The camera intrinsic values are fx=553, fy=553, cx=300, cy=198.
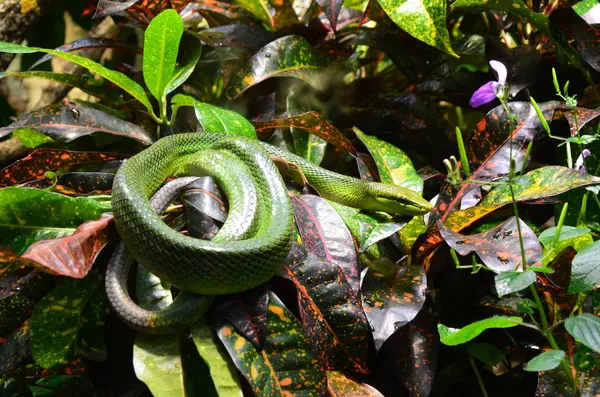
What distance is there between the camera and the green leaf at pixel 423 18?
213 cm

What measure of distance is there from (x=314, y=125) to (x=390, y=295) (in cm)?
82

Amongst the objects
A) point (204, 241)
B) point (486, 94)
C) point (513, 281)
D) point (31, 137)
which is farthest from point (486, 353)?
point (31, 137)

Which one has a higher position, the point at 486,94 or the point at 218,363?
the point at 486,94

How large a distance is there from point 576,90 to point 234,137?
1633 mm

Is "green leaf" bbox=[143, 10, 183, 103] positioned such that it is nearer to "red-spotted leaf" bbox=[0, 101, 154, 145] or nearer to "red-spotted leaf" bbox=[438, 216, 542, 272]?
"red-spotted leaf" bbox=[0, 101, 154, 145]

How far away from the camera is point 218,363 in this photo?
4.95 feet

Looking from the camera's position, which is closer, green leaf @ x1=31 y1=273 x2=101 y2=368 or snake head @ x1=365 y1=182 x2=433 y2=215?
green leaf @ x1=31 y1=273 x2=101 y2=368

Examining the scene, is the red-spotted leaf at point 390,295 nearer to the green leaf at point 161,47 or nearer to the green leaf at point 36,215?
the green leaf at point 36,215

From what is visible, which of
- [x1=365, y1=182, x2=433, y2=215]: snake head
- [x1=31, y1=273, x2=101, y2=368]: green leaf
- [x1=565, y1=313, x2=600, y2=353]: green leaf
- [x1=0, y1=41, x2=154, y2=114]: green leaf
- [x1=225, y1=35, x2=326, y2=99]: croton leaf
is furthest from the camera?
[x1=225, y1=35, x2=326, y2=99]: croton leaf

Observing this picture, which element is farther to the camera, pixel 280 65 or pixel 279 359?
pixel 280 65

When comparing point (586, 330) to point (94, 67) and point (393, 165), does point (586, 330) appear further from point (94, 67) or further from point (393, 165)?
point (94, 67)

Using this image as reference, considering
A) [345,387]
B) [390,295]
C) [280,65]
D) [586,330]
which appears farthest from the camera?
[280,65]

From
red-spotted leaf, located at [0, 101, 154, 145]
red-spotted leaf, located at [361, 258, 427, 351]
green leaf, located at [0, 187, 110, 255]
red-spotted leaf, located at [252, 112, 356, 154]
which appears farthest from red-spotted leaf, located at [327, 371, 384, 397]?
red-spotted leaf, located at [0, 101, 154, 145]

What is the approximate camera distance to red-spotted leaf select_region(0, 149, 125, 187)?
6.82ft
